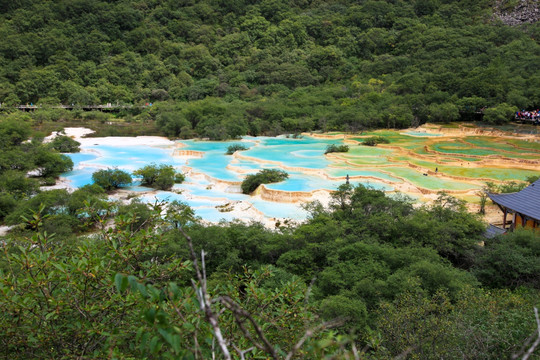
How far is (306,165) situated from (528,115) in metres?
21.5

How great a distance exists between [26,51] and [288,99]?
1287 inches

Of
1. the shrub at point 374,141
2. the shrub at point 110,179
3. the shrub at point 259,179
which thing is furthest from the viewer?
the shrub at point 374,141

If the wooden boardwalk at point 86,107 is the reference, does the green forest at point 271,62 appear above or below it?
above

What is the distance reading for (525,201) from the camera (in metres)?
10.4

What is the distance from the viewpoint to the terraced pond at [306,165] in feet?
57.8

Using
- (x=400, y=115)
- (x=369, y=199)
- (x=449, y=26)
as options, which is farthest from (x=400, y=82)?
(x=369, y=199)

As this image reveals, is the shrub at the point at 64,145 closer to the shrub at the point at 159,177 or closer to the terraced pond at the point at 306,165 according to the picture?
the terraced pond at the point at 306,165

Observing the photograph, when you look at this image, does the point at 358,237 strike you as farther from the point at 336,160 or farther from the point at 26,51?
the point at 26,51

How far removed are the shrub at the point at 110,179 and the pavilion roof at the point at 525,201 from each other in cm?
1571

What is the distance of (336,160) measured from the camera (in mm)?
24234

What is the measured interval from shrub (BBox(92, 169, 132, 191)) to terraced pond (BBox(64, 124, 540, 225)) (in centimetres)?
80

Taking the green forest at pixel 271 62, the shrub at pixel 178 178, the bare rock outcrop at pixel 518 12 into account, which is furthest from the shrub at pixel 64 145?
the bare rock outcrop at pixel 518 12

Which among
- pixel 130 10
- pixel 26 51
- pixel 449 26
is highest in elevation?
pixel 130 10

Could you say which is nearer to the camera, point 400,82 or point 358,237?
point 358,237
